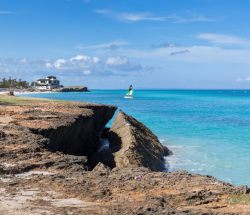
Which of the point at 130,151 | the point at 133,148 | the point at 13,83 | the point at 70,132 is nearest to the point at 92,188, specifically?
the point at 130,151

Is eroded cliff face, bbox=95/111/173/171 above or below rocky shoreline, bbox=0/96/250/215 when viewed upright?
below

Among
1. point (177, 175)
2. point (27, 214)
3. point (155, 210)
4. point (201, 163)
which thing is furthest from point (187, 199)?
point (201, 163)

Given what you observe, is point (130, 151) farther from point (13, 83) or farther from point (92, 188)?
point (13, 83)

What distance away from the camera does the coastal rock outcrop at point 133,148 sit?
1947cm

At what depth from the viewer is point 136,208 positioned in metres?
8.76

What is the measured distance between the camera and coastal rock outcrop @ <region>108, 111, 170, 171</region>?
1947cm

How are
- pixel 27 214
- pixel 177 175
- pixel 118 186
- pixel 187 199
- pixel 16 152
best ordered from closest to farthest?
1. pixel 27 214
2. pixel 187 199
3. pixel 118 186
4. pixel 177 175
5. pixel 16 152

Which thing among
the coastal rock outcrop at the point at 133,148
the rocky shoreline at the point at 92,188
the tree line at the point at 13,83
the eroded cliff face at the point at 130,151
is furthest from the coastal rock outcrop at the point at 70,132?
the tree line at the point at 13,83

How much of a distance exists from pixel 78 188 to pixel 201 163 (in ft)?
52.0

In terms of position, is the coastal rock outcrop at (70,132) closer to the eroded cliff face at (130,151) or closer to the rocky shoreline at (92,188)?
the eroded cliff face at (130,151)

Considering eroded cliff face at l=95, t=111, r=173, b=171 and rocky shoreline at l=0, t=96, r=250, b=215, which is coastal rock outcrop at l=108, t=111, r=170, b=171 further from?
rocky shoreline at l=0, t=96, r=250, b=215

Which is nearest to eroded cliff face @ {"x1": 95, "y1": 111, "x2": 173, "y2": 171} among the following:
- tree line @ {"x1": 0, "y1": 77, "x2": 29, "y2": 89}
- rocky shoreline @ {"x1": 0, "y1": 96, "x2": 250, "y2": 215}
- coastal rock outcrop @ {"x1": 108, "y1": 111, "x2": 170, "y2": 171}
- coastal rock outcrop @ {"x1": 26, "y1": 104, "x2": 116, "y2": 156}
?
coastal rock outcrop @ {"x1": 108, "y1": 111, "x2": 170, "y2": 171}

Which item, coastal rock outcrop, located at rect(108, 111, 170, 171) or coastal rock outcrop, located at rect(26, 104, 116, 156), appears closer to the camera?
coastal rock outcrop, located at rect(26, 104, 116, 156)

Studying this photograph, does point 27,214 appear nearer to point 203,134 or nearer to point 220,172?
point 220,172
